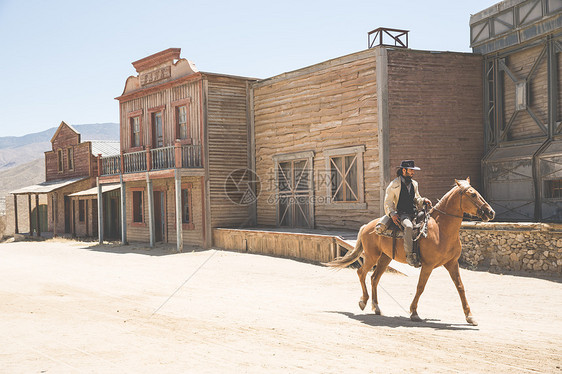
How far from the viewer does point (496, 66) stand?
60.3 ft

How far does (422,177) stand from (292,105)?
18.4 ft

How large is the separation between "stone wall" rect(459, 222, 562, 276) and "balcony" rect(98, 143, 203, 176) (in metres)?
10.8

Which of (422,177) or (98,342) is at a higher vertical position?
(422,177)

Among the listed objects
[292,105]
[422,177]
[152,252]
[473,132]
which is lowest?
[152,252]

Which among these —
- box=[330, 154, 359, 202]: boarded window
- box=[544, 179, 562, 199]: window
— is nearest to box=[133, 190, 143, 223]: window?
box=[330, 154, 359, 202]: boarded window

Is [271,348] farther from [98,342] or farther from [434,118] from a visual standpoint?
[434,118]

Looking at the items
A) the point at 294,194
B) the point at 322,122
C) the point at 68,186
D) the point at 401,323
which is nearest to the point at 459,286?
the point at 401,323

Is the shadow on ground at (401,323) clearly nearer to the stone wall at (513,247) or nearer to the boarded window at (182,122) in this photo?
the stone wall at (513,247)

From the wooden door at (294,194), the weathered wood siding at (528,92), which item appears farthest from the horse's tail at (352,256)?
the weathered wood siding at (528,92)

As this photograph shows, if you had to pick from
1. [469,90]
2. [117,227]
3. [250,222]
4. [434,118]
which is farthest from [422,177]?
[117,227]

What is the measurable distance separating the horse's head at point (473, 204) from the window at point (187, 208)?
15280 mm

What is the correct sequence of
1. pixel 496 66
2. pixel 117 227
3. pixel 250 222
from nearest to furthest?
1. pixel 496 66
2. pixel 250 222
3. pixel 117 227

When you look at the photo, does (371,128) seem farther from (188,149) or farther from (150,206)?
(150,206)

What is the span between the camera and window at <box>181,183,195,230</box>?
73.3 ft
